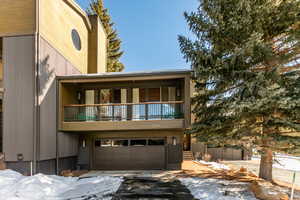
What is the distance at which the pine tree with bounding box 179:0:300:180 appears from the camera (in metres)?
6.46

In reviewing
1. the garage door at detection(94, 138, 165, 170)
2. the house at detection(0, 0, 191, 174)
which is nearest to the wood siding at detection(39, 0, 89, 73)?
the house at detection(0, 0, 191, 174)

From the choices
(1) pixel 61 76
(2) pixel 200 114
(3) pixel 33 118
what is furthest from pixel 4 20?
(2) pixel 200 114

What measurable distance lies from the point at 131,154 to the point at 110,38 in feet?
72.3

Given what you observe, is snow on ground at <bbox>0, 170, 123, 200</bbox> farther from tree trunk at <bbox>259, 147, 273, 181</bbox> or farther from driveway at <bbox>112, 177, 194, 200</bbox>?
tree trunk at <bbox>259, 147, 273, 181</bbox>

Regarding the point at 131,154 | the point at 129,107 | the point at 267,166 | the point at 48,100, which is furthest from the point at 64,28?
Result: the point at 267,166

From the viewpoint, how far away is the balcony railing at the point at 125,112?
9.55m

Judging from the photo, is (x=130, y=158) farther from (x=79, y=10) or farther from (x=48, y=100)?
(x=79, y=10)

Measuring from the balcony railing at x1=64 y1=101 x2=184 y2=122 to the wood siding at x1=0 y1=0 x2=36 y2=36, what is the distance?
4135mm

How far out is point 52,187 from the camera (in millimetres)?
6914

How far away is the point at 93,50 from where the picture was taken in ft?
47.4

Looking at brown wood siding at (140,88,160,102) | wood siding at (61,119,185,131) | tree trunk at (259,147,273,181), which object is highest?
brown wood siding at (140,88,160,102)

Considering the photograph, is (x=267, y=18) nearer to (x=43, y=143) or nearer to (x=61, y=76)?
(x=61, y=76)

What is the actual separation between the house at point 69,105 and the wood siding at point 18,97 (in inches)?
1.6

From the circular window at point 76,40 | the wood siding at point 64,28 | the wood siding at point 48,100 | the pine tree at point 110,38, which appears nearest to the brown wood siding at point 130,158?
the wood siding at point 48,100
